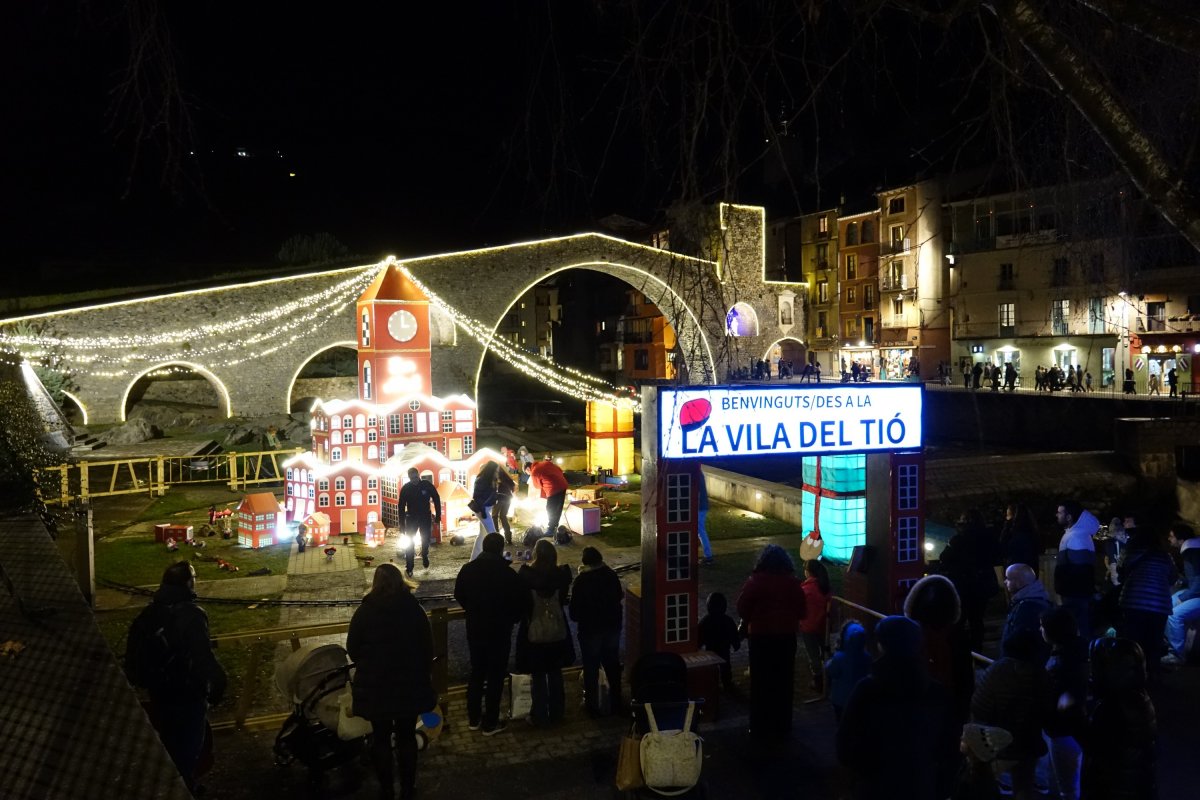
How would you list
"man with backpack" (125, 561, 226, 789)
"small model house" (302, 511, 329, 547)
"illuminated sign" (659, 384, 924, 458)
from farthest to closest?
1. "small model house" (302, 511, 329, 547)
2. "illuminated sign" (659, 384, 924, 458)
3. "man with backpack" (125, 561, 226, 789)

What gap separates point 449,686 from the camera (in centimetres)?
607

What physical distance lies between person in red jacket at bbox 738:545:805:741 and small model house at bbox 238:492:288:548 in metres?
7.92

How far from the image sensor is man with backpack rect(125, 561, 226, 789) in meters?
3.78

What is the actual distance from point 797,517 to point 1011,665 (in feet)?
29.1

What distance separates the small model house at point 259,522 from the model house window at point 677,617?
731 centimetres

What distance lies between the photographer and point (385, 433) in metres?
12.6

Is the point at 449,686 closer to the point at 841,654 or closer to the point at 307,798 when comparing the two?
the point at 307,798

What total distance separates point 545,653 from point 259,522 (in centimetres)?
713

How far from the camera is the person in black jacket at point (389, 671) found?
4.11 m

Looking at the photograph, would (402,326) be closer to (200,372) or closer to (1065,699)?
(1065,699)

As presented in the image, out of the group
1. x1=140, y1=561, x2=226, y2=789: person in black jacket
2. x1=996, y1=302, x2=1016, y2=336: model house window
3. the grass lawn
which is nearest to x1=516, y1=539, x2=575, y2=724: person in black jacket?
x1=140, y1=561, x2=226, y2=789: person in black jacket

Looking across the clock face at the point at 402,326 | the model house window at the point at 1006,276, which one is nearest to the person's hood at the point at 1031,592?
the clock face at the point at 402,326

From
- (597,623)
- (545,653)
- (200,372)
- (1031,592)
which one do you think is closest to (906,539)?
(1031,592)

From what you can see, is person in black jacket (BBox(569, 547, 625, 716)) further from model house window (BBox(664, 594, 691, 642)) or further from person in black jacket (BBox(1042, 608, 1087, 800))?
person in black jacket (BBox(1042, 608, 1087, 800))
